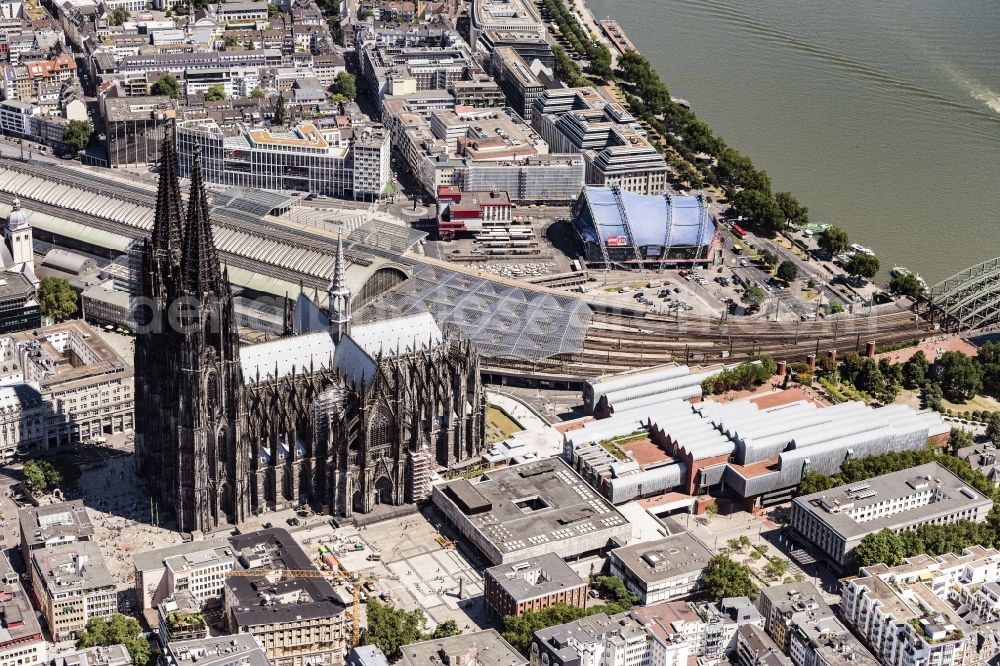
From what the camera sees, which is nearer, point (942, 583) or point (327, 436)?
point (942, 583)

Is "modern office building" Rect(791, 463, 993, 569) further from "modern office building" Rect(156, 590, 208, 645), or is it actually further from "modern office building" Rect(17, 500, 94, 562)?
"modern office building" Rect(17, 500, 94, 562)

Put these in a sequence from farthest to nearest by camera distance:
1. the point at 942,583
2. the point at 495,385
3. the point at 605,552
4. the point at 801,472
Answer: the point at 495,385 < the point at 801,472 < the point at 605,552 < the point at 942,583

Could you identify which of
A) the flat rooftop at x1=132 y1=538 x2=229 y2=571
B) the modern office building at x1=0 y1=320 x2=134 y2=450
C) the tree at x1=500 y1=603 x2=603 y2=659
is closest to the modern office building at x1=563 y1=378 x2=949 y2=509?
the tree at x1=500 y1=603 x2=603 y2=659


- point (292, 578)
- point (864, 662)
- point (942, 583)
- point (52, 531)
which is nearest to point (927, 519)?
point (942, 583)

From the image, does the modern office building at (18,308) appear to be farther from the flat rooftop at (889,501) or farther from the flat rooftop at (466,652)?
the flat rooftop at (889,501)

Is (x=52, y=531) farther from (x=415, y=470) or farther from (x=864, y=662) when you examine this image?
(x=864, y=662)

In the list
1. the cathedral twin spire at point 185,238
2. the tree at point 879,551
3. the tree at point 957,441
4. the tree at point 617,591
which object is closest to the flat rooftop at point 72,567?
the cathedral twin spire at point 185,238

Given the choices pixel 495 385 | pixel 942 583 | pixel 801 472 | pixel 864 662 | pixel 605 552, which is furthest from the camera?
pixel 495 385

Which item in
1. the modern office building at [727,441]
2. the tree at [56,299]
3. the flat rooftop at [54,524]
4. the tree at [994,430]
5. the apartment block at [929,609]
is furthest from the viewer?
the tree at [56,299]
